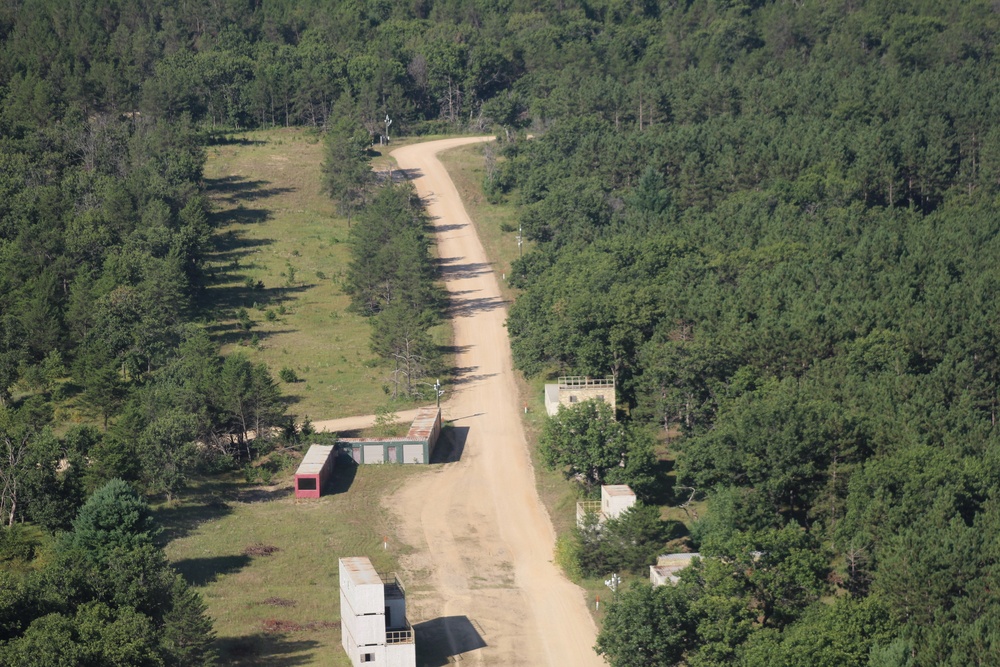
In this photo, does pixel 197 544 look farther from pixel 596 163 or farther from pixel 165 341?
pixel 596 163

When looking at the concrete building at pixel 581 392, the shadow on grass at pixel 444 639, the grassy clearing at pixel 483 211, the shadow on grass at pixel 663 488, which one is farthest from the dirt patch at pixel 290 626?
the grassy clearing at pixel 483 211

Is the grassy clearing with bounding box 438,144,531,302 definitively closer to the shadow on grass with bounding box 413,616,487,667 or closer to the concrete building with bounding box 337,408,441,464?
the concrete building with bounding box 337,408,441,464

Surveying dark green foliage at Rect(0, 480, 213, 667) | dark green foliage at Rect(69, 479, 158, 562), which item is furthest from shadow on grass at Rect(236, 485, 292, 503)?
dark green foliage at Rect(0, 480, 213, 667)

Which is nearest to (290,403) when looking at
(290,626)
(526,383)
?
(526,383)

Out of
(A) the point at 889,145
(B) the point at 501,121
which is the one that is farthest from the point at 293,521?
(B) the point at 501,121

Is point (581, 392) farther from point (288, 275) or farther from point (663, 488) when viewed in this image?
point (288, 275)
